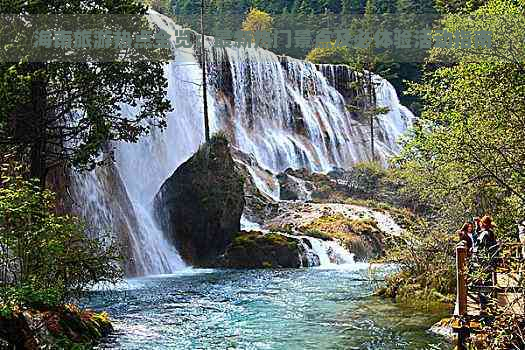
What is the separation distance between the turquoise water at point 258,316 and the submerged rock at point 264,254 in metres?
3.51

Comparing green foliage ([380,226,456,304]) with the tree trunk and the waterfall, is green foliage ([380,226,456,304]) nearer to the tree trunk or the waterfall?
the tree trunk

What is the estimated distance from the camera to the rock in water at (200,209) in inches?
925

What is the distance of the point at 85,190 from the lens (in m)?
19.1

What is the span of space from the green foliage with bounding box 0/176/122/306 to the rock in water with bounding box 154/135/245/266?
12546mm

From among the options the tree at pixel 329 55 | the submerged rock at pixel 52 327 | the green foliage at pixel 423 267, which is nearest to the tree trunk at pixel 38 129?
the submerged rock at pixel 52 327

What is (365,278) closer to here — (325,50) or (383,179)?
(383,179)

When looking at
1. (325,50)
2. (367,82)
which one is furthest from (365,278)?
(325,50)

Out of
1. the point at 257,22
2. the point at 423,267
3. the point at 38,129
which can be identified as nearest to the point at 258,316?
the point at 423,267

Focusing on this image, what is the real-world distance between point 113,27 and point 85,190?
6568 millimetres

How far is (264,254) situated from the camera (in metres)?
23.3

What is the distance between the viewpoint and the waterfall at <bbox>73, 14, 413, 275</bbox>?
20641 millimetres

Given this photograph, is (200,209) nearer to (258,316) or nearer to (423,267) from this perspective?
(258,316)

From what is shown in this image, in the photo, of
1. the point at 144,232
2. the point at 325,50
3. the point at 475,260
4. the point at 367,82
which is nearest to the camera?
the point at 475,260

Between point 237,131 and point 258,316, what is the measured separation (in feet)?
80.0
